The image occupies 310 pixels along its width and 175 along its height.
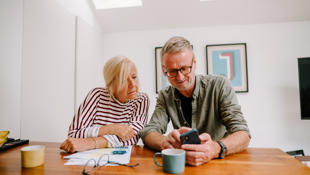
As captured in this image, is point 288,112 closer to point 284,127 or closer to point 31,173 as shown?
point 284,127

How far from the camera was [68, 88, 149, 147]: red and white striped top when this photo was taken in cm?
121

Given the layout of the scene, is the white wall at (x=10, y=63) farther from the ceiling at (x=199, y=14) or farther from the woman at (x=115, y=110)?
the ceiling at (x=199, y=14)

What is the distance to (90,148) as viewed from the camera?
1.00 meters

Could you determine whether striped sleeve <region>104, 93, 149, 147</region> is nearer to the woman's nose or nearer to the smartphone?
the woman's nose

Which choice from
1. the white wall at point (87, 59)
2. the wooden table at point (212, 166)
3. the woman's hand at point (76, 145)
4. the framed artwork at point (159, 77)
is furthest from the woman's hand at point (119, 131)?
the framed artwork at point (159, 77)

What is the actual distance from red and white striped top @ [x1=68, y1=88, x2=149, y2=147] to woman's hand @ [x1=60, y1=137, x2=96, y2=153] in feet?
0.51

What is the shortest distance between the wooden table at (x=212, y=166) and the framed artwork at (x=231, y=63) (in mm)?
1696

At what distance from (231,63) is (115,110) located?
1.86 metres

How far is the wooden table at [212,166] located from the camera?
26.6 inches

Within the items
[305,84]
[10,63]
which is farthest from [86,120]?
[305,84]

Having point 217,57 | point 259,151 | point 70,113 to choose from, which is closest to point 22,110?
point 70,113

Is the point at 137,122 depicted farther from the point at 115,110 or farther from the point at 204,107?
the point at 204,107

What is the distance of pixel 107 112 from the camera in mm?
1308

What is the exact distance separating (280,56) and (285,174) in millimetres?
2302
